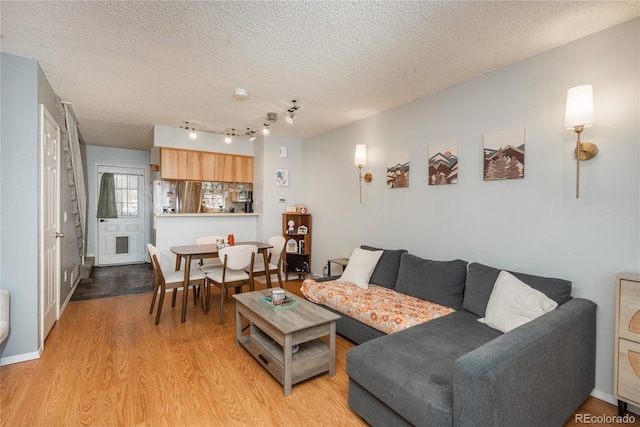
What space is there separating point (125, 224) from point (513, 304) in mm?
7226

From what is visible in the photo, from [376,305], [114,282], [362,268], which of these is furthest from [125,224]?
[376,305]

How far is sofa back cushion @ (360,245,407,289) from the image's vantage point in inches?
125

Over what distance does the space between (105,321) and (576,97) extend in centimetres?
471

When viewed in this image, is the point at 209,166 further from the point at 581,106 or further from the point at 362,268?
the point at 581,106

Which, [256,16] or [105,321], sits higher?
[256,16]

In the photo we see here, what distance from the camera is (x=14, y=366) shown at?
2357mm

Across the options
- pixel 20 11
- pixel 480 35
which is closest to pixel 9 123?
pixel 20 11

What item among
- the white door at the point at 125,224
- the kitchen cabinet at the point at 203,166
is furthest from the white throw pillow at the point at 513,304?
the white door at the point at 125,224

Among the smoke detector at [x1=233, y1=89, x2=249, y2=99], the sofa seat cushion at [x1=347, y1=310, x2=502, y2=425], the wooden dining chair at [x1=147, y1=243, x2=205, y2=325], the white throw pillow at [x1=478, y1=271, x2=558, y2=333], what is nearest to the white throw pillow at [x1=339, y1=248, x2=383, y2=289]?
the sofa seat cushion at [x1=347, y1=310, x2=502, y2=425]

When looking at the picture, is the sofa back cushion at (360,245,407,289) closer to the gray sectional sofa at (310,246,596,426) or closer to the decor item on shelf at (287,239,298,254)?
the gray sectional sofa at (310,246,596,426)

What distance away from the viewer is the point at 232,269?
359cm

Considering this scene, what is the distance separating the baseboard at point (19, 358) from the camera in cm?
237

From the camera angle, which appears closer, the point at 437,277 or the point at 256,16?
the point at 256,16

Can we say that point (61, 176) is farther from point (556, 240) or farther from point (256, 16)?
point (556, 240)
